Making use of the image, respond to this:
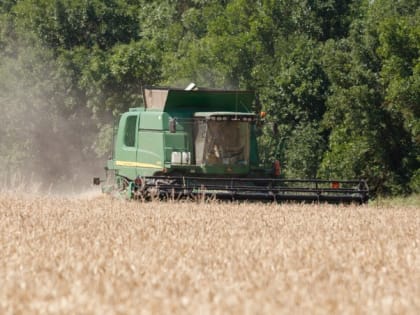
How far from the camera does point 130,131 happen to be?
2248cm

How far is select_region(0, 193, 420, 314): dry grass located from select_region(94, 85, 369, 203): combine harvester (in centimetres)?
363

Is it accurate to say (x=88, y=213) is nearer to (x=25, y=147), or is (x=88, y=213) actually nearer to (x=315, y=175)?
(x=315, y=175)

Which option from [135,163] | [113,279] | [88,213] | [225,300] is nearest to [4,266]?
[113,279]

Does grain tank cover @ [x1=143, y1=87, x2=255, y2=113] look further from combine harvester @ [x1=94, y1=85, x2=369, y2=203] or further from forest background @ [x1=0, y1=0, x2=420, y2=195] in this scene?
forest background @ [x1=0, y1=0, x2=420, y2=195]

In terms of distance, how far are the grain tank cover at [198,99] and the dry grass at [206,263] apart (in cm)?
520

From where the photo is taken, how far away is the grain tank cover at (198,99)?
69.5 ft

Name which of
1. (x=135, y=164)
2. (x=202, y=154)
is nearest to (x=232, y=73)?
(x=135, y=164)

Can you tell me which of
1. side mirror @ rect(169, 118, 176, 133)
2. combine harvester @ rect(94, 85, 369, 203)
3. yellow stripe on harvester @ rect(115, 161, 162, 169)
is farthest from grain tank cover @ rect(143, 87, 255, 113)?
yellow stripe on harvester @ rect(115, 161, 162, 169)

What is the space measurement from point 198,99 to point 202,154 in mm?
1210

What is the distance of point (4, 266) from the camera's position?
9094mm

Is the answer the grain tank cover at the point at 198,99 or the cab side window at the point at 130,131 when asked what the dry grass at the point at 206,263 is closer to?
the grain tank cover at the point at 198,99

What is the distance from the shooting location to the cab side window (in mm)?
22297

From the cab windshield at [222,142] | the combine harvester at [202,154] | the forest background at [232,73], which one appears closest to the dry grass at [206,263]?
the combine harvester at [202,154]

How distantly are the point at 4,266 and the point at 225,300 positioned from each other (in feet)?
9.72
